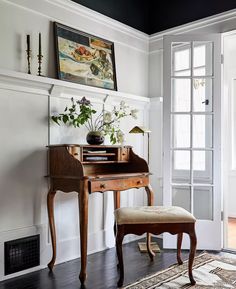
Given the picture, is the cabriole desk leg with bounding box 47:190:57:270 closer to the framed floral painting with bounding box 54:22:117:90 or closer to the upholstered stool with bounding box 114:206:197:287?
the upholstered stool with bounding box 114:206:197:287

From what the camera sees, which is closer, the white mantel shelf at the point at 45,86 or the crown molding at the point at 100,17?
the white mantel shelf at the point at 45,86

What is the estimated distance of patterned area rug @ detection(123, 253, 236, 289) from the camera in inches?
103

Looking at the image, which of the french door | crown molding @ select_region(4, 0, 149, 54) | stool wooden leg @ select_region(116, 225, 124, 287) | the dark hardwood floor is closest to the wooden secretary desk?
the dark hardwood floor

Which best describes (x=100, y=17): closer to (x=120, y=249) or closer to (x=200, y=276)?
(x=120, y=249)

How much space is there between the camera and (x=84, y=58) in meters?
3.48

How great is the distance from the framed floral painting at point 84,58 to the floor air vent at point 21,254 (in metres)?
1.53

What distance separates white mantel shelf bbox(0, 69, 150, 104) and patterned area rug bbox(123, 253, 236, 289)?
181 centimetres

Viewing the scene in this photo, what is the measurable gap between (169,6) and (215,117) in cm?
158

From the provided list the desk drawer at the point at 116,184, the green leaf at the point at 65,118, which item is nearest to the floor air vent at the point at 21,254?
the desk drawer at the point at 116,184

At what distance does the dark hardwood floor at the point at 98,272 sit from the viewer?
104 inches

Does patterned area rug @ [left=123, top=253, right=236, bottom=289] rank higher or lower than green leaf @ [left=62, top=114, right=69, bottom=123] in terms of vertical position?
lower

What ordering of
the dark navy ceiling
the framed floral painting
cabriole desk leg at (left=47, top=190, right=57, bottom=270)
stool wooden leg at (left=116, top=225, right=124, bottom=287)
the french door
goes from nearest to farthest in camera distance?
stool wooden leg at (left=116, top=225, right=124, bottom=287) → cabriole desk leg at (left=47, top=190, right=57, bottom=270) → the framed floral painting → the french door → the dark navy ceiling

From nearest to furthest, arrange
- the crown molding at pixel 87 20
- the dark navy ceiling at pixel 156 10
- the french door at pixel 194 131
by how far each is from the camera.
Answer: the crown molding at pixel 87 20
the french door at pixel 194 131
the dark navy ceiling at pixel 156 10

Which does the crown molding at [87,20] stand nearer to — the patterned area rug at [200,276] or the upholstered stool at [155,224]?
the upholstered stool at [155,224]
